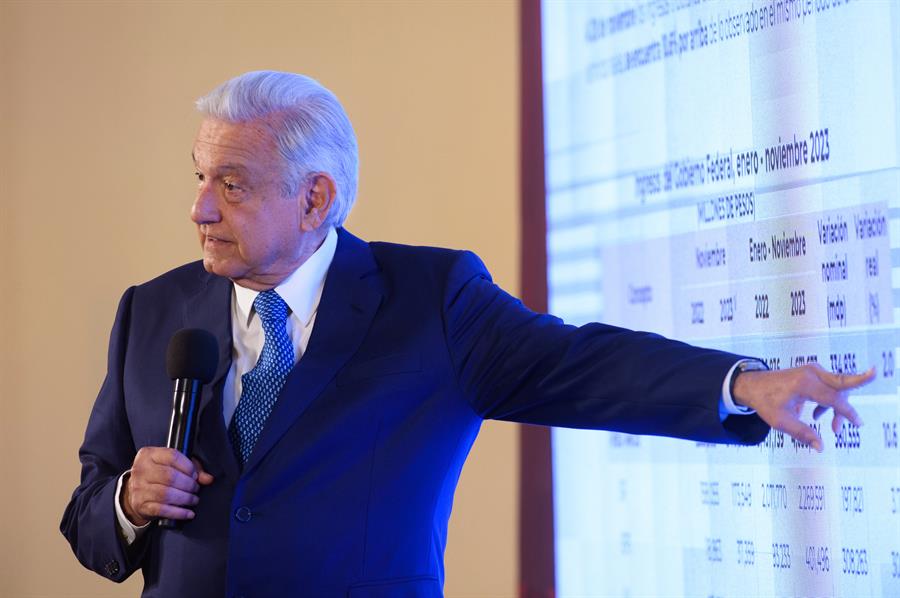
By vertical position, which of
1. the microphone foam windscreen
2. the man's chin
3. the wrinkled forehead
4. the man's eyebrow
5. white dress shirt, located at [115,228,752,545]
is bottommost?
the microphone foam windscreen

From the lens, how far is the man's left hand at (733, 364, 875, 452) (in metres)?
1.55

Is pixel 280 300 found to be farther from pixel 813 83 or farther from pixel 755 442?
pixel 813 83

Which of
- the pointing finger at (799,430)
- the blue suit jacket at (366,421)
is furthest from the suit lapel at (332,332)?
the pointing finger at (799,430)

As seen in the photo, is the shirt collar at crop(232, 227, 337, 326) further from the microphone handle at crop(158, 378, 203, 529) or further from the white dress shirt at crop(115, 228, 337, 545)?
the microphone handle at crop(158, 378, 203, 529)

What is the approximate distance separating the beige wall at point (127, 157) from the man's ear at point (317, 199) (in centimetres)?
102

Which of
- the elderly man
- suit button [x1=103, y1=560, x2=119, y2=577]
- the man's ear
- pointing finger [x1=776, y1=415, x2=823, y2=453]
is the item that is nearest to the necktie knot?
the elderly man

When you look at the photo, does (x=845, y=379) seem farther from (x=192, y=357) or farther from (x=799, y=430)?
(x=192, y=357)

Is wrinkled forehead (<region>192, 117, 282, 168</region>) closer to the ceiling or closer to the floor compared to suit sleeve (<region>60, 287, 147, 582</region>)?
closer to the ceiling

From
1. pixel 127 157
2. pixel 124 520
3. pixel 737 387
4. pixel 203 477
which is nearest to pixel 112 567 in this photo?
pixel 124 520

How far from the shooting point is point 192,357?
1.94 m

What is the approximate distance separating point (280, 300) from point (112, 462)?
47 cm

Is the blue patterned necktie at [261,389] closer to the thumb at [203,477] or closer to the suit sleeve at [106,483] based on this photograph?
the thumb at [203,477]

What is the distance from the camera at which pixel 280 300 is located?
2143 mm

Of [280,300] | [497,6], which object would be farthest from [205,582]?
[497,6]
